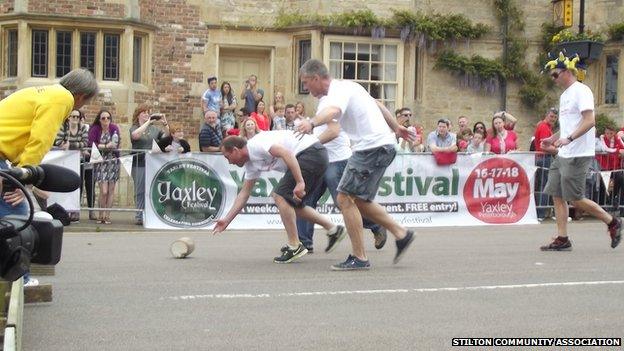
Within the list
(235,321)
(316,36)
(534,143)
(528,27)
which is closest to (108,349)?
(235,321)

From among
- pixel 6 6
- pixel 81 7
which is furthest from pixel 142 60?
pixel 6 6

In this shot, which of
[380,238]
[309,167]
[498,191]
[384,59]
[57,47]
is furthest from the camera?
[384,59]

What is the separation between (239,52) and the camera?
82.6 ft

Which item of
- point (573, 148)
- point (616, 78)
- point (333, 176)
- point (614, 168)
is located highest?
point (616, 78)

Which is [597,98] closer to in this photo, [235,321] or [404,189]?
[404,189]

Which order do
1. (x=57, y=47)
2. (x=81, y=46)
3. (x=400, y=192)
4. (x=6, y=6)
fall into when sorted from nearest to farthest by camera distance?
(x=400, y=192) < (x=6, y=6) < (x=57, y=47) < (x=81, y=46)

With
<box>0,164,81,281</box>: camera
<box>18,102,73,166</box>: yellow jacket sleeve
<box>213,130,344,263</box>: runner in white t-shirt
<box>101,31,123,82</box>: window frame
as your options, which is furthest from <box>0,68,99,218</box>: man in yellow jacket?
<box>101,31,123,82</box>: window frame

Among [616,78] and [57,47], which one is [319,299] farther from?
[616,78]

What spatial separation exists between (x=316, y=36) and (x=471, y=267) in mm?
14541

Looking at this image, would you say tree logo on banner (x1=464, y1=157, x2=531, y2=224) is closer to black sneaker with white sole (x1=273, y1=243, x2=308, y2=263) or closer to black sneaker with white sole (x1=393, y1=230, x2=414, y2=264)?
black sneaker with white sole (x1=273, y1=243, x2=308, y2=263)

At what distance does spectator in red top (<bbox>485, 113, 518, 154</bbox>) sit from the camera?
1909cm

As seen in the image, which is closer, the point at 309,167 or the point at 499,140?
the point at 309,167

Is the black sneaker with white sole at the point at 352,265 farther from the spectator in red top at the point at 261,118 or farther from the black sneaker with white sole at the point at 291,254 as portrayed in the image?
the spectator in red top at the point at 261,118

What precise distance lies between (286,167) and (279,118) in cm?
971
